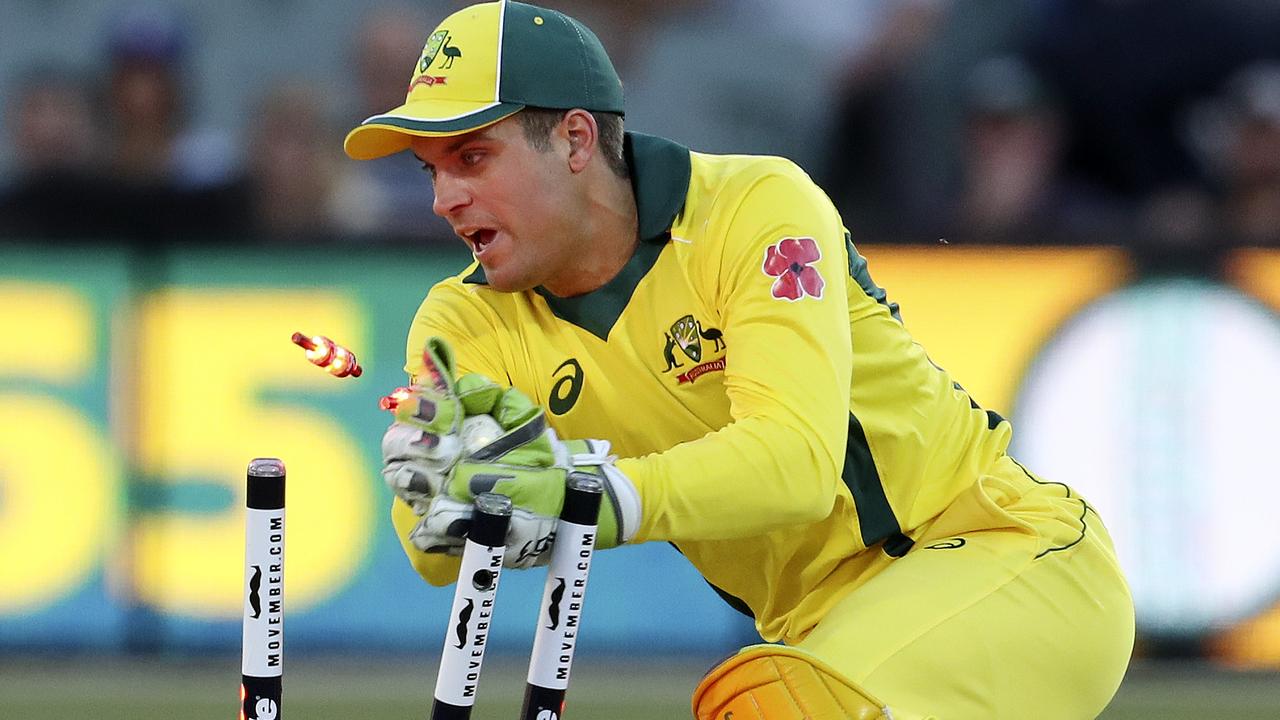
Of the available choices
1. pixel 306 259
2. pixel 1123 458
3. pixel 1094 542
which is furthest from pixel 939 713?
pixel 306 259

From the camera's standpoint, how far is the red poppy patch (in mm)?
3871

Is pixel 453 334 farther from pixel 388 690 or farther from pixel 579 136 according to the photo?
pixel 388 690

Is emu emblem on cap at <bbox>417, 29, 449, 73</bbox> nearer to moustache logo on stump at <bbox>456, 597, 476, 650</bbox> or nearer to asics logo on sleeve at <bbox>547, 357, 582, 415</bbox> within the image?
asics logo on sleeve at <bbox>547, 357, 582, 415</bbox>

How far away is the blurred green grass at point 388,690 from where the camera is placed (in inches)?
266

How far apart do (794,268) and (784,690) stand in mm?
846

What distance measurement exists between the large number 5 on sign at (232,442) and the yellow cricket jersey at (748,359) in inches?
128

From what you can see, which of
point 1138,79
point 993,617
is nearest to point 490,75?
point 993,617

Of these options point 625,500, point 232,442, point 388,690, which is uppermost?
point 625,500

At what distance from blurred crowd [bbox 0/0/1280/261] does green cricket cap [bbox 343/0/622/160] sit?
4.24 m

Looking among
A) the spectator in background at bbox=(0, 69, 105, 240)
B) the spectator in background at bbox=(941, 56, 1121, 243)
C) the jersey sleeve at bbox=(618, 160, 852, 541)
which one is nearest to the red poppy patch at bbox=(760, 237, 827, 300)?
the jersey sleeve at bbox=(618, 160, 852, 541)

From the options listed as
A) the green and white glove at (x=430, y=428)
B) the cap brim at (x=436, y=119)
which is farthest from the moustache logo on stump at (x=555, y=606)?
the cap brim at (x=436, y=119)

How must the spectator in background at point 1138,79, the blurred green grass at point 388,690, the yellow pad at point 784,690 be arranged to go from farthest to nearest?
1. the spectator in background at point 1138,79
2. the blurred green grass at point 388,690
3. the yellow pad at point 784,690

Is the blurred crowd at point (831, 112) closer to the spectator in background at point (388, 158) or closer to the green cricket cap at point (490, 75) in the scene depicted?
the spectator in background at point (388, 158)

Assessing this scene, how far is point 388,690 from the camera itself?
7.19 metres
